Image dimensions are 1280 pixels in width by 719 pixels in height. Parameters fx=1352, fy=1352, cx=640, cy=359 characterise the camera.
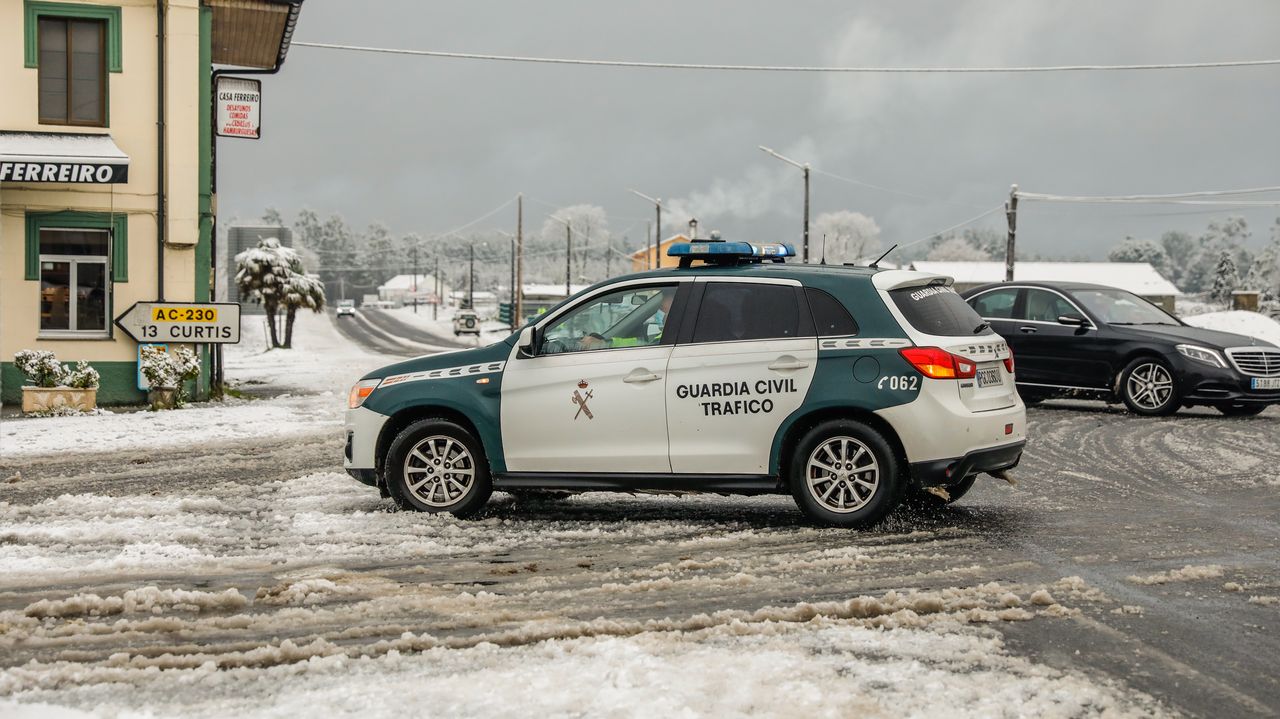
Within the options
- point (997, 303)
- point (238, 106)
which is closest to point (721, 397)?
point (997, 303)

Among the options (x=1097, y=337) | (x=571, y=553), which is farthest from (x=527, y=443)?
(x=1097, y=337)

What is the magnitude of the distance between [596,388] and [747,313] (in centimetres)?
111

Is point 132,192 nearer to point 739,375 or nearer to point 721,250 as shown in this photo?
point 721,250

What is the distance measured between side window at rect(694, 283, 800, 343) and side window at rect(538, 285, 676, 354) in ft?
0.91

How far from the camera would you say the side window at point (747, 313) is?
8.83 m

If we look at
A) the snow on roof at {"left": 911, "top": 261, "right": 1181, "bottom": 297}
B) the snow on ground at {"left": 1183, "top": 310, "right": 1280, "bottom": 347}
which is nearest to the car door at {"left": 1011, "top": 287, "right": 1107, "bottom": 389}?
the snow on ground at {"left": 1183, "top": 310, "right": 1280, "bottom": 347}

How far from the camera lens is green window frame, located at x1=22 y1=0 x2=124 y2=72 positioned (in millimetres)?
20000

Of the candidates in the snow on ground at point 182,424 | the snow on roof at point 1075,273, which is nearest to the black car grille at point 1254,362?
the snow on ground at point 182,424

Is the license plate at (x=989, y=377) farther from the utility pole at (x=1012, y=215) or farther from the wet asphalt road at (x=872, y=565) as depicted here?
the utility pole at (x=1012, y=215)

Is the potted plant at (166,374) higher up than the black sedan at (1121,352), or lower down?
lower down

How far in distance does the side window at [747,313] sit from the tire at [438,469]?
5.77ft

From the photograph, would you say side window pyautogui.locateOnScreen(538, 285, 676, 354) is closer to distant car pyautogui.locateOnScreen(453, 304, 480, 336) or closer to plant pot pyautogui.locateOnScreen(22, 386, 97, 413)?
plant pot pyautogui.locateOnScreen(22, 386, 97, 413)

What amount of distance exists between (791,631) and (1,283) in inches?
691

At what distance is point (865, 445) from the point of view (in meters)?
8.49
